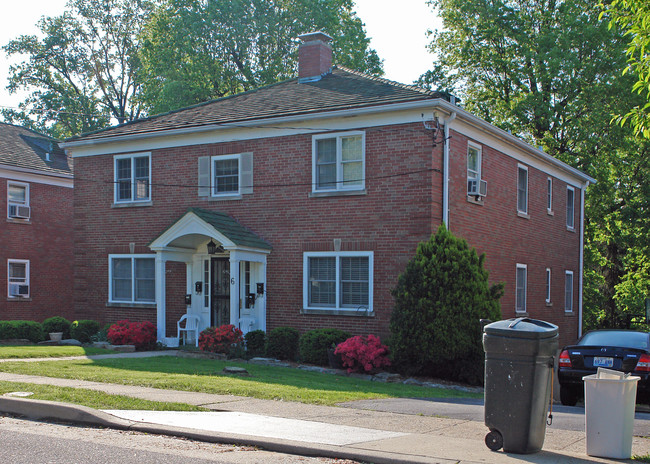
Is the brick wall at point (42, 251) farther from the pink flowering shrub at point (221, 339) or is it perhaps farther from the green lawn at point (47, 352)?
the pink flowering shrub at point (221, 339)

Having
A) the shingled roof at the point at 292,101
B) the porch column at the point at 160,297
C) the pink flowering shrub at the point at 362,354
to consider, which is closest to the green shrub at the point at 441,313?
the pink flowering shrub at the point at 362,354

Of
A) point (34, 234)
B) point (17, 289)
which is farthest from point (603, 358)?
point (34, 234)

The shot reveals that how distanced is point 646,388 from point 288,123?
35.0 feet

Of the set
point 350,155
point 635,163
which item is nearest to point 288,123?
point 350,155

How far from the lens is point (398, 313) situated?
51.8 feet

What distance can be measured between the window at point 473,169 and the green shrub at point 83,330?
11.1 m

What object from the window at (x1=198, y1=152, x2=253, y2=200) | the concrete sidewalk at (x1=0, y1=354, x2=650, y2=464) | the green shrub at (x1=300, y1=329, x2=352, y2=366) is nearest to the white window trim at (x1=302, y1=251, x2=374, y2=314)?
the green shrub at (x1=300, y1=329, x2=352, y2=366)

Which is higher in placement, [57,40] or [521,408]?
[57,40]

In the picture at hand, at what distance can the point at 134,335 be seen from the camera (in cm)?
1922

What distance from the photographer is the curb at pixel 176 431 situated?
7.41 meters

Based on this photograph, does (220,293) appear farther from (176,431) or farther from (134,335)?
(176,431)

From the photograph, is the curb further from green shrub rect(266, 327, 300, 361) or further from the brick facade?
the brick facade

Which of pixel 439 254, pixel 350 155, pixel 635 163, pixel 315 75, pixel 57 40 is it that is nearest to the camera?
pixel 439 254

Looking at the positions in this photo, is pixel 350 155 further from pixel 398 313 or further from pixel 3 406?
pixel 3 406
